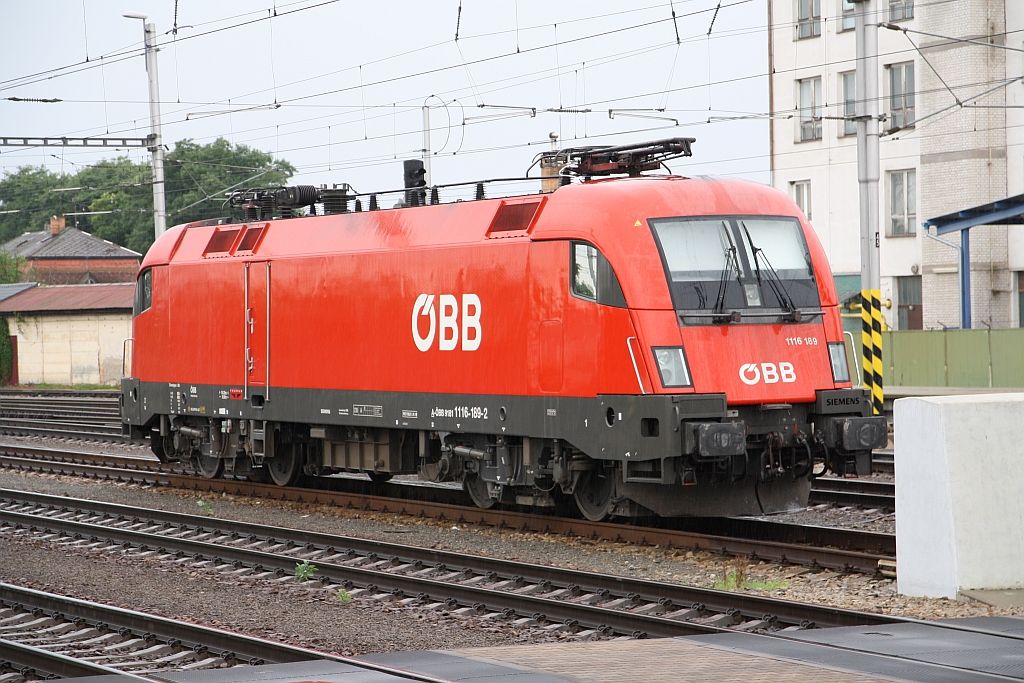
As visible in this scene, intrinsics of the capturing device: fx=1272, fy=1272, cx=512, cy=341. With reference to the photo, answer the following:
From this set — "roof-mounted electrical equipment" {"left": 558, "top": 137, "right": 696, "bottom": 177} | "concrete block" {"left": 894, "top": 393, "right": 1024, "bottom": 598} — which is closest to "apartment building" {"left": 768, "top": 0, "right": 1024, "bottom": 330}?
"roof-mounted electrical equipment" {"left": 558, "top": 137, "right": 696, "bottom": 177}

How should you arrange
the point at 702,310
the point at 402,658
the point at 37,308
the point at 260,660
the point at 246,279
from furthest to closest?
the point at 37,308, the point at 246,279, the point at 702,310, the point at 260,660, the point at 402,658

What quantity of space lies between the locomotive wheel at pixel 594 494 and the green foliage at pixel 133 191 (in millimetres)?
57392

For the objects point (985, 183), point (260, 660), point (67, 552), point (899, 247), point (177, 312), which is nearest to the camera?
point (260, 660)

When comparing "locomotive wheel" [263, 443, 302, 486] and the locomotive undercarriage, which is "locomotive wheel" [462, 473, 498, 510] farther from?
"locomotive wheel" [263, 443, 302, 486]

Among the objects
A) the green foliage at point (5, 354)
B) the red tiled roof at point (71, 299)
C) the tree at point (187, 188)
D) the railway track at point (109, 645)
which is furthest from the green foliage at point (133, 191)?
the railway track at point (109, 645)

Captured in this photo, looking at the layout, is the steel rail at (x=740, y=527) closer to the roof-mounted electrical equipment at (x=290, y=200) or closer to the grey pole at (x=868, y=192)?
the roof-mounted electrical equipment at (x=290, y=200)

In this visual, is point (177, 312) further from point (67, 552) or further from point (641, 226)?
point (641, 226)

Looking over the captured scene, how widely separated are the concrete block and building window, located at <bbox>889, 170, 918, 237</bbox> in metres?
32.8

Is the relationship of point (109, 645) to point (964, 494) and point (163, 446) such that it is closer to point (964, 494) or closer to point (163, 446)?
point (964, 494)

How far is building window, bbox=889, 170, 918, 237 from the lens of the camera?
133ft

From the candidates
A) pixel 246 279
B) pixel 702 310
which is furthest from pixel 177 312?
pixel 702 310

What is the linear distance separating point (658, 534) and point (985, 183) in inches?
1177

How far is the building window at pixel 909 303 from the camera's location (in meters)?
40.8

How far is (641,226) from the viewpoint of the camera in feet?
39.9
